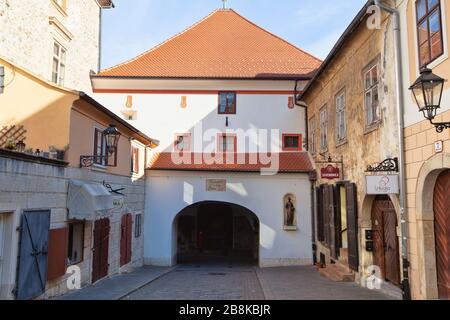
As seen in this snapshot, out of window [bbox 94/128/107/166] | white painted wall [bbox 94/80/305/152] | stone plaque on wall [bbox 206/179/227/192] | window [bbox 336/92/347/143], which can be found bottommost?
stone plaque on wall [bbox 206/179/227/192]

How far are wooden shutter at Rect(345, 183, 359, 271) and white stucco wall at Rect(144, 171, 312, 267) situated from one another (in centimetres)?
608

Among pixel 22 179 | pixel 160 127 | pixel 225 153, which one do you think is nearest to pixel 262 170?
pixel 225 153

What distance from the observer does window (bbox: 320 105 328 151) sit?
15904mm

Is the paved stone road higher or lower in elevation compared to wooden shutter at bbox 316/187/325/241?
lower

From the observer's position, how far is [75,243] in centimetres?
1144

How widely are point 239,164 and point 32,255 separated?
11553 mm

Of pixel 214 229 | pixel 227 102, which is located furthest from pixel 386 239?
pixel 214 229

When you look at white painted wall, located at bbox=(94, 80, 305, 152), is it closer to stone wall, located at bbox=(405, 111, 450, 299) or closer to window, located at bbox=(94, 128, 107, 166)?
window, located at bbox=(94, 128, 107, 166)

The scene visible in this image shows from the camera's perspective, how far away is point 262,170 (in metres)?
18.7

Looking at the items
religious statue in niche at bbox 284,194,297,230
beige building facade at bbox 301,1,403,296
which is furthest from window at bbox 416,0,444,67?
religious statue in niche at bbox 284,194,297,230

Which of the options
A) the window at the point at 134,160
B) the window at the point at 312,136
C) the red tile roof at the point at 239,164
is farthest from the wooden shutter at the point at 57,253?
the window at the point at 312,136

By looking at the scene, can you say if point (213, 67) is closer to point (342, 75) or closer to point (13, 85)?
point (342, 75)

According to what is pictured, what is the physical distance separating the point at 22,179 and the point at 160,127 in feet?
Result: 40.1

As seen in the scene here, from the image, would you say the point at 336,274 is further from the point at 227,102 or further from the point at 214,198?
the point at 227,102
